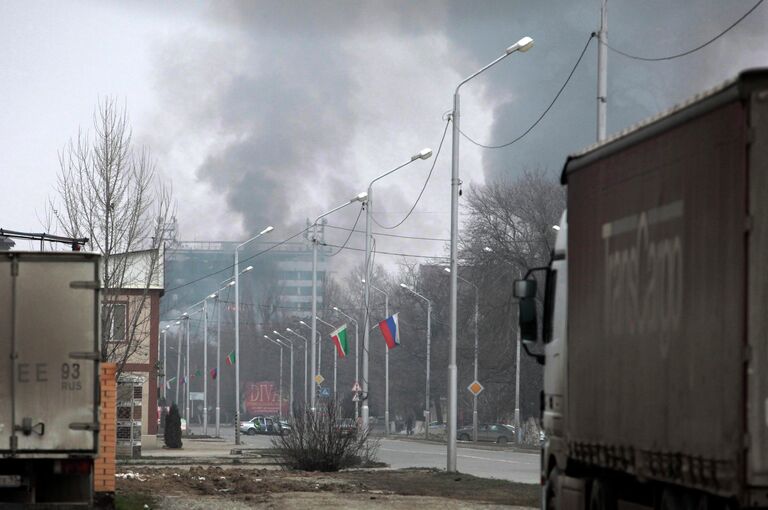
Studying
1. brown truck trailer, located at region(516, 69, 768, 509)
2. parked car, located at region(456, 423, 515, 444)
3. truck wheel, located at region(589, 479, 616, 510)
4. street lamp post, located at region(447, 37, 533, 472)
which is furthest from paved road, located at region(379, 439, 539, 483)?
parked car, located at region(456, 423, 515, 444)

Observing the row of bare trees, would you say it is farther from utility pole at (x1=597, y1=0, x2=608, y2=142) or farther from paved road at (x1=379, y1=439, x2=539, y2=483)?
utility pole at (x1=597, y1=0, x2=608, y2=142)

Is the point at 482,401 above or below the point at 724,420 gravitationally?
below

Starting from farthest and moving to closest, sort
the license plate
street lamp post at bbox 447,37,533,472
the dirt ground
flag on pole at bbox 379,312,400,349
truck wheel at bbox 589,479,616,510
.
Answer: flag on pole at bbox 379,312,400,349, street lamp post at bbox 447,37,533,472, the dirt ground, the license plate, truck wheel at bbox 589,479,616,510

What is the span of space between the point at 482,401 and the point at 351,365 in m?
42.5

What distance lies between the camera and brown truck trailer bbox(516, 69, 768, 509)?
7773mm

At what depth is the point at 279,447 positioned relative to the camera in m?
33.7

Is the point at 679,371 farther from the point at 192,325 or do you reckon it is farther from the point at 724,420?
the point at 192,325

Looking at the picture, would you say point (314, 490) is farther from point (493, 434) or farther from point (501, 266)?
point (493, 434)

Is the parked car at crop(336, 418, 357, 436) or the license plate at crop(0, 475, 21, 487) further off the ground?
the license plate at crop(0, 475, 21, 487)

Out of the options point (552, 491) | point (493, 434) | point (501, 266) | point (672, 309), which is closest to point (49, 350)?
point (552, 491)

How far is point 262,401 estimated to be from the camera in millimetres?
130625

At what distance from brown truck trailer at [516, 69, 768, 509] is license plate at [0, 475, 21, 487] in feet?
18.4

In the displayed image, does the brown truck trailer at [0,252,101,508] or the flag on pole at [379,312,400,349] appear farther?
the flag on pole at [379,312,400,349]

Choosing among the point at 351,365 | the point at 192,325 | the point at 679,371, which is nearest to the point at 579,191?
the point at 679,371
